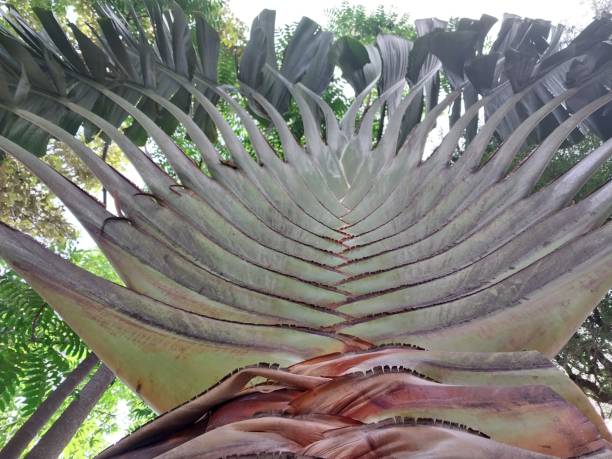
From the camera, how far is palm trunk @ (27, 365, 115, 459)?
7.08 feet

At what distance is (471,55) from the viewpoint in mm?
2121

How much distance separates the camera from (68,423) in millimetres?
2305

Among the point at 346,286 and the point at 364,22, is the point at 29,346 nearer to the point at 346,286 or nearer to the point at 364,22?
the point at 346,286

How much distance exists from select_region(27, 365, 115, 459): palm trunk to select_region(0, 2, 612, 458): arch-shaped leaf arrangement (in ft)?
4.42

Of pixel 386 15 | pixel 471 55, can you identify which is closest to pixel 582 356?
pixel 471 55

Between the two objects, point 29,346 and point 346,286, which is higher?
point 29,346

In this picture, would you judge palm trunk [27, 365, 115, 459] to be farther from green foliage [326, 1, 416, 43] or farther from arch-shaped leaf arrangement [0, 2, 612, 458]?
green foliage [326, 1, 416, 43]

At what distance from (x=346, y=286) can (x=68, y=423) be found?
1.89 m

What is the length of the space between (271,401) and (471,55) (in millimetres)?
1890

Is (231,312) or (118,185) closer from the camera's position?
(231,312)

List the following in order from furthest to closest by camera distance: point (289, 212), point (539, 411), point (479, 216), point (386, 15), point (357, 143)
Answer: point (386, 15)
point (357, 143)
point (289, 212)
point (479, 216)
point (539, 411)

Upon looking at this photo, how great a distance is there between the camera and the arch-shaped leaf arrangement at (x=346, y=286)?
1.81ft

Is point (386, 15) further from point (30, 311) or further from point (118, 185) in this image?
point (118, 185)

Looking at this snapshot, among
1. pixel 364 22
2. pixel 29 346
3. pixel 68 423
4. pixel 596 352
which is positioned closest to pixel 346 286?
pixel 68 423
